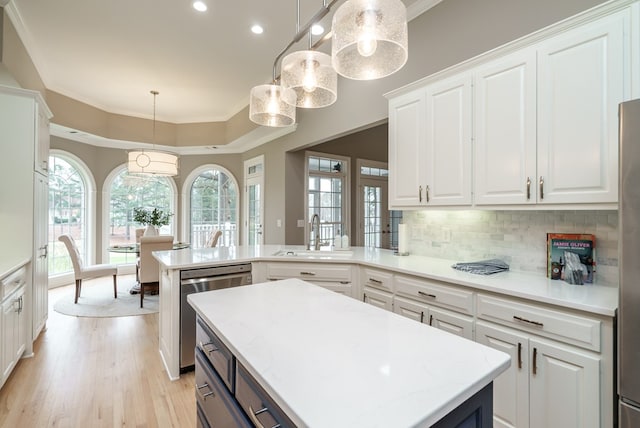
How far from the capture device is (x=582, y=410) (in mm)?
Result: 1432

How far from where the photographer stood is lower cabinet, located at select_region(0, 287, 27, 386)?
7.62ft

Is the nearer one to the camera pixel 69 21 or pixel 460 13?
pixel 460 13

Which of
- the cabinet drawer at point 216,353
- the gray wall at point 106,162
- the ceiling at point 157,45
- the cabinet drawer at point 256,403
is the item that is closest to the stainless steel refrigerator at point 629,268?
the cabinet drawer at point 256,403

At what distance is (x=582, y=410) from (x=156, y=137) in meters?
6.98

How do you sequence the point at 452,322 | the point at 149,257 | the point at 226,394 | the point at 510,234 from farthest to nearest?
the point at 149,257
the point at 510,234
the point at 452,322
the point at 226,394

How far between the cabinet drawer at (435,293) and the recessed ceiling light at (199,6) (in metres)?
3.01

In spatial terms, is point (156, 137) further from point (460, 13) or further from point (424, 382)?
point (424, 382)

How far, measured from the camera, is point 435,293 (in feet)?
6.82

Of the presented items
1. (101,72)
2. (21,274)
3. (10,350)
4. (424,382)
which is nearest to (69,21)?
(101,72)

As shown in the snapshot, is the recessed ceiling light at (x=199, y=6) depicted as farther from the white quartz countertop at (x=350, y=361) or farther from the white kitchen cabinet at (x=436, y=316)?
the white kitchen cabinet at (x=436, y=316)

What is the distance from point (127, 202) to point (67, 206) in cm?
101

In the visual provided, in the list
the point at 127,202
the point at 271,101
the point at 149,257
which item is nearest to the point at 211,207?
the point at 127,202

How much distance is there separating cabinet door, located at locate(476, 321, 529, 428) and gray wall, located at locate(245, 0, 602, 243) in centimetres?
199

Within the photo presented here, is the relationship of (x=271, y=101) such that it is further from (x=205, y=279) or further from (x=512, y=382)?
(x=512, y=382)
